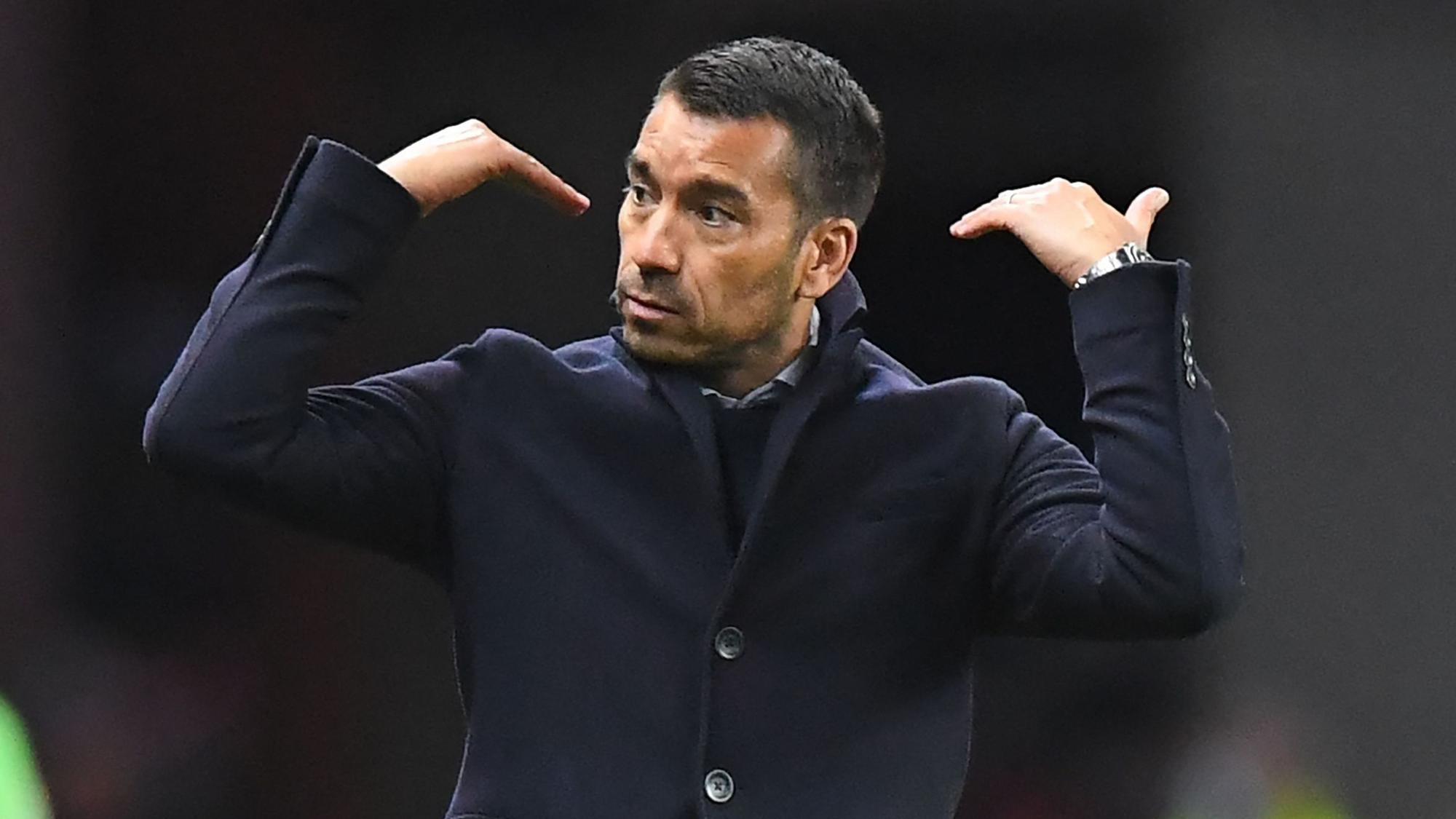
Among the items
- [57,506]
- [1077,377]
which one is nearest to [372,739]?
[57,506]

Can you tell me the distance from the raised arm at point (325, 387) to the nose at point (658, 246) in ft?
0.35

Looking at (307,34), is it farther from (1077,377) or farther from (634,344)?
(634,344)

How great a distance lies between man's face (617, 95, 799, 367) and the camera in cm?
163

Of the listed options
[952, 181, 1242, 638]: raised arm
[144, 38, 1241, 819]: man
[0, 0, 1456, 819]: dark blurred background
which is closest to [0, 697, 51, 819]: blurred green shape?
[0, 0, 1456, 819]: dark blurred background

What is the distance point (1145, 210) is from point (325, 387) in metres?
0.61

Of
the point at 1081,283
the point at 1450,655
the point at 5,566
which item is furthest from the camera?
the point at 1450,655

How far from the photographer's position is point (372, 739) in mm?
3258

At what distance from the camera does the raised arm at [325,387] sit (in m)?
1.54

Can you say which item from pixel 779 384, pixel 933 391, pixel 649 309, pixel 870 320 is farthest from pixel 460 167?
pixel 870 320

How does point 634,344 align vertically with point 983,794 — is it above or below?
above

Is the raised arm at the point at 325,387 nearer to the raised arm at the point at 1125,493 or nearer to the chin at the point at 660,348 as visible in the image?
the chin at the point at 660,348

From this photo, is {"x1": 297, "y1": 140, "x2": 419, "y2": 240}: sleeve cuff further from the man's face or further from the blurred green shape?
the blurred green shape

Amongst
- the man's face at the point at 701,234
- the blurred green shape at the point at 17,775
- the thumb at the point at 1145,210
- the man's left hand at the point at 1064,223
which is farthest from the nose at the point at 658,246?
the blurred green shape at the point at 17,775

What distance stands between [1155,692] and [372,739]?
44.3 inches
